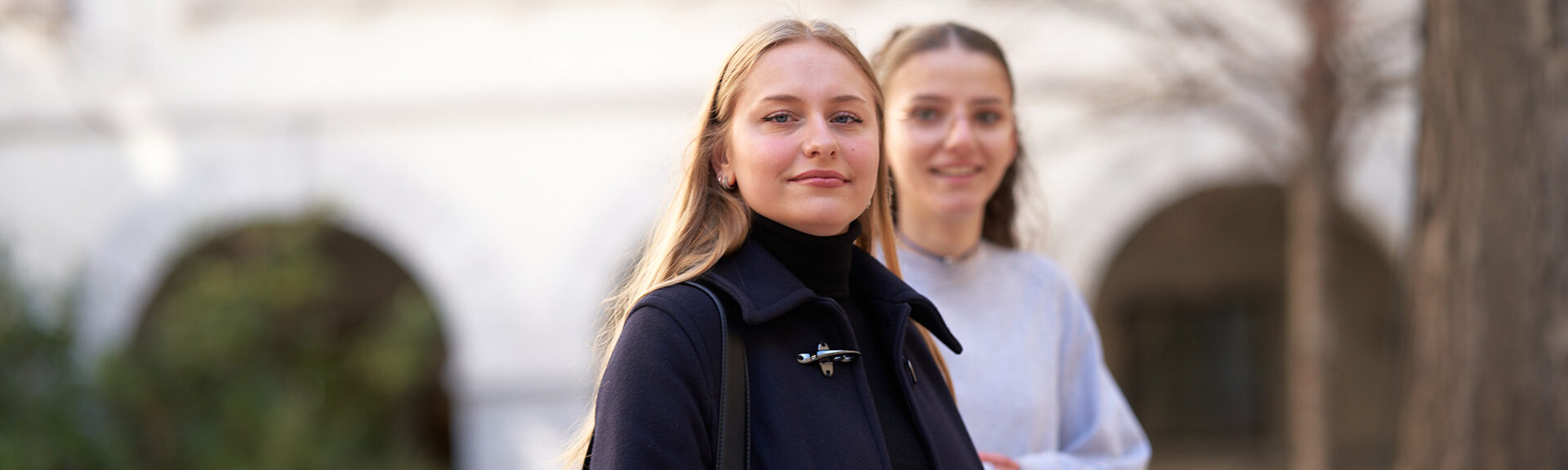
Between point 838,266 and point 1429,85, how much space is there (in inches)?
84.1

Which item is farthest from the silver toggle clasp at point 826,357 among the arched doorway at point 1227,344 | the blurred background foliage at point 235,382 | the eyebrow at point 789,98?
the arched doorway at point 1227,344

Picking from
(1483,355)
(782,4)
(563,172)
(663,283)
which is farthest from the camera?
(563,172)

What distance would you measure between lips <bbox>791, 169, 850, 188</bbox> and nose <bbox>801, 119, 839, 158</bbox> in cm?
2

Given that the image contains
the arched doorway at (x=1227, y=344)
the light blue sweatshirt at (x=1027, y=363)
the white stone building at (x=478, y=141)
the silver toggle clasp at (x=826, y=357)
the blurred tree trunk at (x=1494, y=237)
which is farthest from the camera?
the arched doorway at (x=1227, y=344)

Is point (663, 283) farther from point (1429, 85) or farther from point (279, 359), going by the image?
point (279, 359)

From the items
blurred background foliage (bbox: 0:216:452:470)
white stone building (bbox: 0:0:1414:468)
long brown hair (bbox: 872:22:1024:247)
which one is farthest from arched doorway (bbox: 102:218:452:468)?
long brown hair (bbox: 872:22:1024:247)

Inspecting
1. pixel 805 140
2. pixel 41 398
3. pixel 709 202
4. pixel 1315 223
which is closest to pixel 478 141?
pixel 41 398

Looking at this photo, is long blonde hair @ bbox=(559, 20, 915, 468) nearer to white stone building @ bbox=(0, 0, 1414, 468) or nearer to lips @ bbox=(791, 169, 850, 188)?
lips @ bbox=(791, 169, 850, 188)

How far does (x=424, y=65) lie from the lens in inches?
324

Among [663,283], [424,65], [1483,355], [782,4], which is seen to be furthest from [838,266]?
[424,65]

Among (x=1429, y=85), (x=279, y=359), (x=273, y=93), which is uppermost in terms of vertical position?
(x=273, y=93)

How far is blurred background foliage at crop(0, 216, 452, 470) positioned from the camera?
7000 mm

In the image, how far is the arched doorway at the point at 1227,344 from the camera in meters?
10.8

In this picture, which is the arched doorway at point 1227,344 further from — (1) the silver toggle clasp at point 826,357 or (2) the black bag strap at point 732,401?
(2) the black bag strap at point 732,401
